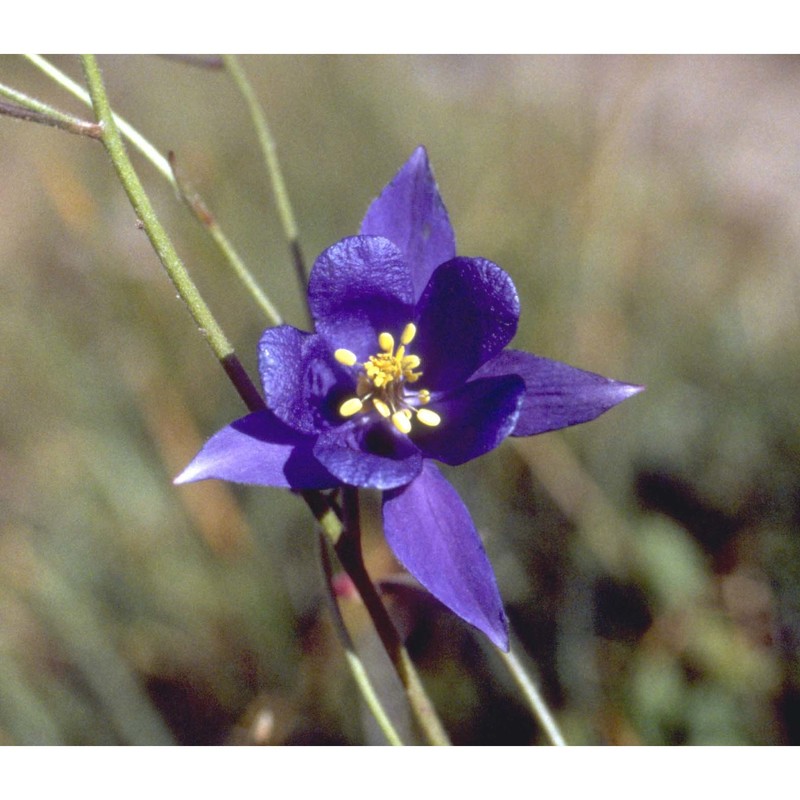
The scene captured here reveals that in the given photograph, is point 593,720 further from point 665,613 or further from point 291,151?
point 291,151

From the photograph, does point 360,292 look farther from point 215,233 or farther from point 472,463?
point 472,463

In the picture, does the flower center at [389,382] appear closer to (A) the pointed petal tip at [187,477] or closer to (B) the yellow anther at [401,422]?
(B) the yellow anther at [401,422]

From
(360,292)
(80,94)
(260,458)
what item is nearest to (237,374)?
(260,458)

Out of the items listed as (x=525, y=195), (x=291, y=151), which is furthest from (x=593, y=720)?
(x=291, y=151)

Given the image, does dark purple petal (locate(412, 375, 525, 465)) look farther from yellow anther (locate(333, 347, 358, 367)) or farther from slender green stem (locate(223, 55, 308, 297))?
slender green stem (locate(223, 55, 308, 297))

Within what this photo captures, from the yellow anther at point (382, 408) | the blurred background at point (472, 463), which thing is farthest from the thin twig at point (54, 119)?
the blurred background at point (472, 463)
